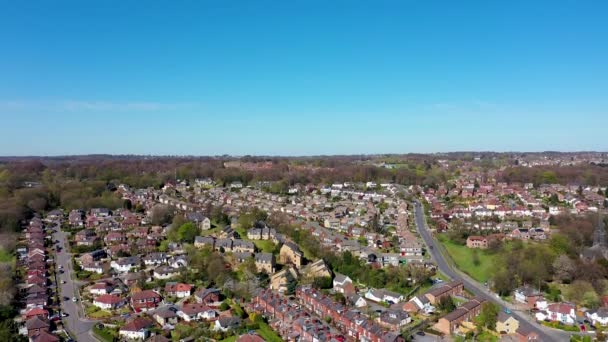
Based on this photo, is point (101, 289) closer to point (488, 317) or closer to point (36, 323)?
point (36, 323)

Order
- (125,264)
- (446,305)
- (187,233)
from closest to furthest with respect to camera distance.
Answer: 1. (446,305)
2. (125,264)
3. (187,233)

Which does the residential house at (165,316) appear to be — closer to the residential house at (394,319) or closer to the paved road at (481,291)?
the residential house at (394,319)

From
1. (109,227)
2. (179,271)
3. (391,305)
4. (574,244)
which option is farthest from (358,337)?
(109,227)

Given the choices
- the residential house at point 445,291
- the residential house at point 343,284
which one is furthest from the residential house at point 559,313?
the residential house at point 343,284

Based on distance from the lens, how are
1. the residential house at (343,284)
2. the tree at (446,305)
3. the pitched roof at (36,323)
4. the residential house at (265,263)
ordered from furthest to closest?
1. the residential house at (265,263)
2. the residential house at (343,284)
3. the tree at (446,305)
4. the pitched roof at (36,323)

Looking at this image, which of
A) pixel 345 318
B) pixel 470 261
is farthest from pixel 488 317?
pixel 470 261

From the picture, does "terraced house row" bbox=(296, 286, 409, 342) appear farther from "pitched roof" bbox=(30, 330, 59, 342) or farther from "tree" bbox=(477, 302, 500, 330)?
"pitched roof" bbox=(30, 330, 59, 342)

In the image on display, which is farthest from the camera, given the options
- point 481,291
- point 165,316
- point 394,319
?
point 481,291
